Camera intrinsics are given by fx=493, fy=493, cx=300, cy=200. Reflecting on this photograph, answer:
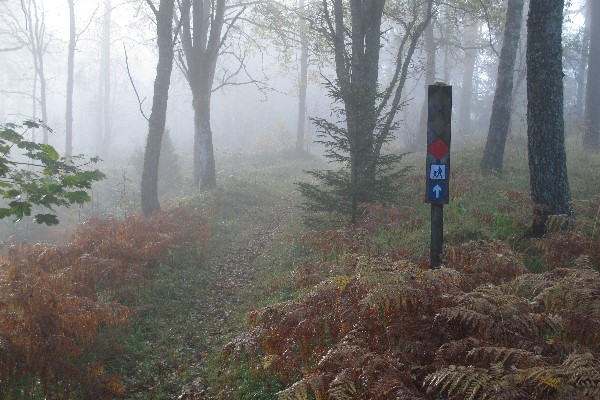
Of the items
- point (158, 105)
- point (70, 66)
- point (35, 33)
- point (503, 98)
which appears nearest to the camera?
point (503, 98)

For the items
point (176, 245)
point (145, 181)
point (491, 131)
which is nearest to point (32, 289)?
point (176, 245)

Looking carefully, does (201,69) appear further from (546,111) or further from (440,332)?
(440,332)

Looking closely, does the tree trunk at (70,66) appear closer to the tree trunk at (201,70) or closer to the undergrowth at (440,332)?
the tree trunk at (201,70)

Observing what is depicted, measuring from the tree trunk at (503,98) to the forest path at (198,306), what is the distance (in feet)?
20.8

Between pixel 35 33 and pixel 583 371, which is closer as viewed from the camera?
pixel 583 371

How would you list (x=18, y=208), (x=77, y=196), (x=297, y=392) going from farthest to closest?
(x=77, y=196), (x=18, y=208), (x=297, y=392)

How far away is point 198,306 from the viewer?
9.34 meters

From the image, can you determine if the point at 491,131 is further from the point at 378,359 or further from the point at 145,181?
the point at 378,359

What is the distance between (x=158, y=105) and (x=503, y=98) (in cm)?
1068

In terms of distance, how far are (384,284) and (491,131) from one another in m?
11.9

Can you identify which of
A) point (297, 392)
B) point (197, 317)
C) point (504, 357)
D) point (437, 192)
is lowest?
point (197, 317)

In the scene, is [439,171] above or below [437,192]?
above

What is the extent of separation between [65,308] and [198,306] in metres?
2.77

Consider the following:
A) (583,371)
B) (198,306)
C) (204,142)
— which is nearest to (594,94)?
(204,142)
